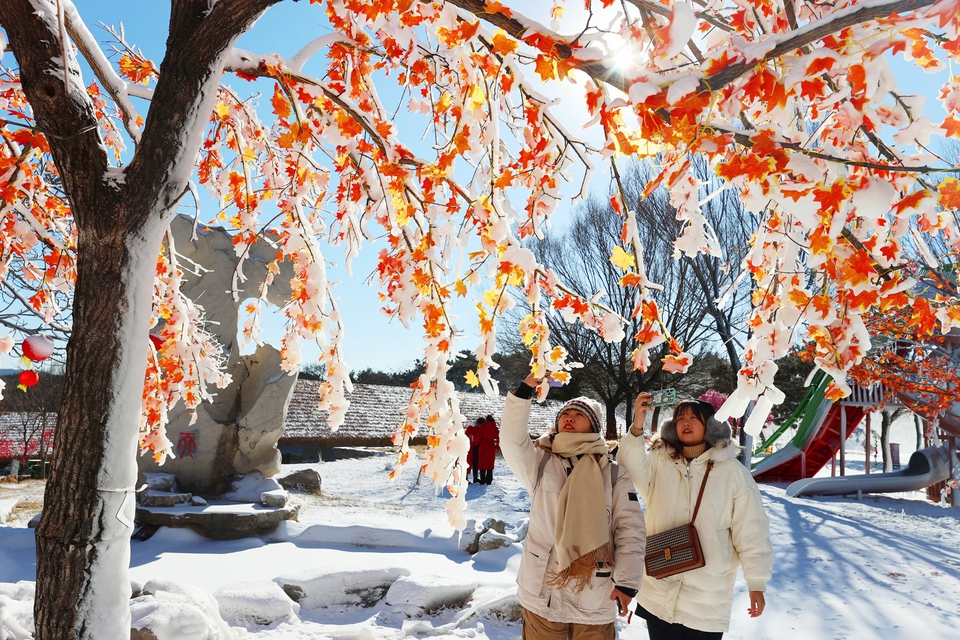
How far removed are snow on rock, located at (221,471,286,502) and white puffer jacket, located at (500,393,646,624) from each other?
5.51 meters

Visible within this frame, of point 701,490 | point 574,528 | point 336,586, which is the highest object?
point 701,490

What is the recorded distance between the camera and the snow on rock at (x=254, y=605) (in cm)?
401

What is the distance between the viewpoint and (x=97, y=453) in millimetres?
2033

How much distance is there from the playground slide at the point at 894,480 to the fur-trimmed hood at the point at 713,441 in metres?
9.78

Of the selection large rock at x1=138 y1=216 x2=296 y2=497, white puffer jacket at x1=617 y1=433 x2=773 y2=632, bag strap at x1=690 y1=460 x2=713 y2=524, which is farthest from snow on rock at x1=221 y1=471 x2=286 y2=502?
bag strap at x1=690 y1=460 x2=713 y2=524

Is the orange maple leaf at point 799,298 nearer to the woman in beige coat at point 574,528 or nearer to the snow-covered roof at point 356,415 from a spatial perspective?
the woman in beige coat at point 574,528

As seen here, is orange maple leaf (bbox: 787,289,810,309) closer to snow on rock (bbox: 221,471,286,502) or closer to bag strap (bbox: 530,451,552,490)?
bag strap (bbox: 530,451,552,490)

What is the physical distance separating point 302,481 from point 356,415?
23.5ft

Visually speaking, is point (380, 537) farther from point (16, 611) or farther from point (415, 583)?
point (16, 611)

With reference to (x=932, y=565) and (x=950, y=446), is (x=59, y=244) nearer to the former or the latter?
(x=932, y=565)

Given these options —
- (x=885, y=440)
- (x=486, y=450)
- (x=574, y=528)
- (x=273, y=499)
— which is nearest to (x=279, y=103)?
(x=574, y=528)

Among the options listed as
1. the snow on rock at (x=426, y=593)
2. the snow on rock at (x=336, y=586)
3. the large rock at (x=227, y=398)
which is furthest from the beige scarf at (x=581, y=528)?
the large rock at (x=227, y=398)

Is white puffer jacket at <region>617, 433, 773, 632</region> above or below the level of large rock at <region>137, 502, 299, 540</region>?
above

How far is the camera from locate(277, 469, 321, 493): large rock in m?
9.28
